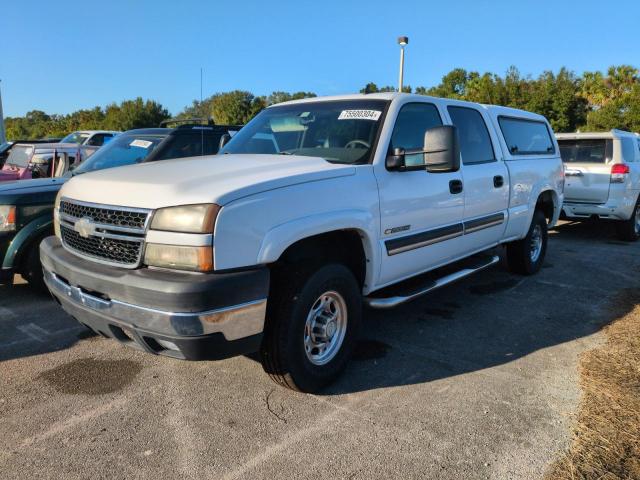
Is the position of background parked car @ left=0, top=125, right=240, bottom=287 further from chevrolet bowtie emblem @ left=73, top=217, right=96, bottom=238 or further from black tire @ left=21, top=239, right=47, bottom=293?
chevrolet bowtie emblem @ left=73, top=217, right=96, bottom=238

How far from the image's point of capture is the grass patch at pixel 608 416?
8.27ft

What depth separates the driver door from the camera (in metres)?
3.59

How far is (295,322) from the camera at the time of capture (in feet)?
9.61

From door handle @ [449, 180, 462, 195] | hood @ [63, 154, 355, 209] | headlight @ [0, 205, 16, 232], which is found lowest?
headlight @ [0, 205, 16, 232]

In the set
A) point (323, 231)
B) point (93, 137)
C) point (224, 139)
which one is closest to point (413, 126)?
point (323, 231)

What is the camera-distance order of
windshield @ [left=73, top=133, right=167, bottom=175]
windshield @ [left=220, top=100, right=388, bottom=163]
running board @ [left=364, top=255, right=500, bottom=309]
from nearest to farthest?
running board @ [left=364, top=255, right=500, bottom=309] < windshield @ [left=220, top=100, right=388, bottom=163] < windshield @ [left=73, top=133, right=167, bottom=175]

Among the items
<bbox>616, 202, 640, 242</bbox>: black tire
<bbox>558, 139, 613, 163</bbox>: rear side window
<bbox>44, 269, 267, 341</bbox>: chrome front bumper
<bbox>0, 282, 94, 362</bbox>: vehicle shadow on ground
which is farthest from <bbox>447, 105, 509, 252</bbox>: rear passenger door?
<bbox>616, 202, 640, 242</bbox>: black tire

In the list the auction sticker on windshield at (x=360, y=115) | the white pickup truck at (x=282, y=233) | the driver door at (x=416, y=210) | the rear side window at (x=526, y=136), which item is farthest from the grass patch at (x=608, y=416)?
the auction sticker on windshield at (x=360, y=115)

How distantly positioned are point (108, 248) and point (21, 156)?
7581 mm

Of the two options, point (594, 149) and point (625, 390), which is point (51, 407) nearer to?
point (625, 390)

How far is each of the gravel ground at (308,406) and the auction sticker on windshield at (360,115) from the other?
1.79 meters

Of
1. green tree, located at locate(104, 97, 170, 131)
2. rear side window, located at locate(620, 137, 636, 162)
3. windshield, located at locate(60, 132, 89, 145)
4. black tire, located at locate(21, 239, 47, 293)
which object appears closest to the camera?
black tire, located at locate(21, 239, 47, 293)

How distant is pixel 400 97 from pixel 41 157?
6400 millimetres

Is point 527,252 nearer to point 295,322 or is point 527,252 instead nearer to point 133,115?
point 295,322
